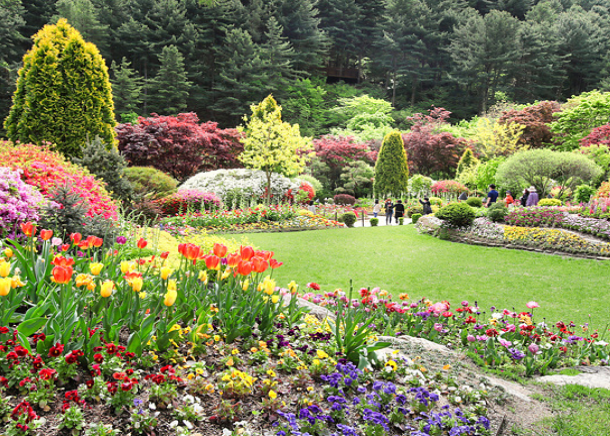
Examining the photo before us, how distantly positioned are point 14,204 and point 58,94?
241 inches

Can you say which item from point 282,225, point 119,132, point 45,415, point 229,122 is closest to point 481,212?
point 282,225

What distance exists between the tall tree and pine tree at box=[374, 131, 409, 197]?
824 inches

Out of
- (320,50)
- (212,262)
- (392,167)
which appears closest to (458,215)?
(392,167)

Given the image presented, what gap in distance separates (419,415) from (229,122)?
1277 inches

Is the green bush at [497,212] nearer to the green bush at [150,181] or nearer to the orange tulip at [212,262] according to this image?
the green bush at [150,181]

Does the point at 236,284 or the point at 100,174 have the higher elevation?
the point at 100,174

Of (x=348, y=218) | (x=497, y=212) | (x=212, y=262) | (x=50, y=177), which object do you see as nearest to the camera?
(x=212, y=262)

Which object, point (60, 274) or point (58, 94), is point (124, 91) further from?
point (60, 274)

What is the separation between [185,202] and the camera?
13000mm

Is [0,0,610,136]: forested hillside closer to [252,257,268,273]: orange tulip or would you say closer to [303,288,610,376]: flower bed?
[303,288,610,376]: flower bed

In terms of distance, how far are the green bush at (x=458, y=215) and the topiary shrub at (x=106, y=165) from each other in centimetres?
870

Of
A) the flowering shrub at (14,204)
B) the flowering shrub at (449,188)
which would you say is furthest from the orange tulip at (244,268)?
the flowering shrub at (449,188)

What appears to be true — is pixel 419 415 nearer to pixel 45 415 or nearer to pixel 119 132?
pixel 45 415

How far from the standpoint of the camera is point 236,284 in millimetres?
3080
